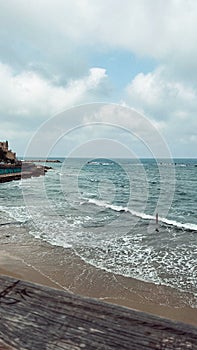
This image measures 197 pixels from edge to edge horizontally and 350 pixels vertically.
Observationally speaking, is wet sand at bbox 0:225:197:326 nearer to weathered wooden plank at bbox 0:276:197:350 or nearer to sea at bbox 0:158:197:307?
sea at bbox 0:158:197:307

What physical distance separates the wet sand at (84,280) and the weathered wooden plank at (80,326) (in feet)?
16.3

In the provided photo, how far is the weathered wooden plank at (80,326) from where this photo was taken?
1039 millimetres

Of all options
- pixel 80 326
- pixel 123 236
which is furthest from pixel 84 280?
pixel 80 326

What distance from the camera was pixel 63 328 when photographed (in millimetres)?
1112

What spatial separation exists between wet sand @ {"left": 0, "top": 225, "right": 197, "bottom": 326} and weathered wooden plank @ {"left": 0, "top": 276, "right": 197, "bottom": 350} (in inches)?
196

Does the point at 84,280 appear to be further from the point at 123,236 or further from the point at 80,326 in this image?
the point at 80,326

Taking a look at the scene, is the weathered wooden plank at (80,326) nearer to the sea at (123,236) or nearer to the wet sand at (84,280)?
the wet sand at (84,280)

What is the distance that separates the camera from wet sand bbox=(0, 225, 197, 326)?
239 inches

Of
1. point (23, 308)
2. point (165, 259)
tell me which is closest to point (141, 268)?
point (165, 259)

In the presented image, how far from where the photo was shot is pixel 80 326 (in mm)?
1108

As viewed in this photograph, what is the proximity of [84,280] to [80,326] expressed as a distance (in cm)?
656

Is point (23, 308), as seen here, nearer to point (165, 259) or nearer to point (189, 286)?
point (189, 286)

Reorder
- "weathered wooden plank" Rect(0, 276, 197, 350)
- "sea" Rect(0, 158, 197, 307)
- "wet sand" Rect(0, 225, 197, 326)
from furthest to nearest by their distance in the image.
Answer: "sea" Rect(0, 158, 197, 307)
"wet sand" Rect(0, 225, 197, 326)
"weathered wooden plank" Rect(0, 276, 197, 350)

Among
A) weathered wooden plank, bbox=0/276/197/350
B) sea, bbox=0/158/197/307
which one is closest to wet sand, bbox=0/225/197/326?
sea, bbox=0/158/197/307
